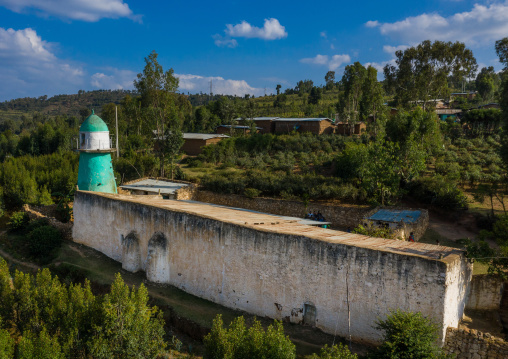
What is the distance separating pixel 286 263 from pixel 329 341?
2.33 metres

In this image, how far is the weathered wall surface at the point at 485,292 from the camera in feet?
33.5

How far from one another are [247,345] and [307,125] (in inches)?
1386

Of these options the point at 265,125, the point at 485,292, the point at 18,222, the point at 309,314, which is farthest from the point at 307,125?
the point at 309,314

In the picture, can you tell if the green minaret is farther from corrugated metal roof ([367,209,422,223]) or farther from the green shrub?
corrugated metal roof ([367,209,422,223])

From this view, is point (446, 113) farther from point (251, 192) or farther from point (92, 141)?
point (92, 141)

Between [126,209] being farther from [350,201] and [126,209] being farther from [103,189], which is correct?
[350,201]

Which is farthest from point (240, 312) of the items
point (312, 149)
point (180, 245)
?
point (312, 149)

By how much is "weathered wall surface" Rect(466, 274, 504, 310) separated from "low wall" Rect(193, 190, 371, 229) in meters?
7.44

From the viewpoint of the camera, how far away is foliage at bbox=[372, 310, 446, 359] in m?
7.24

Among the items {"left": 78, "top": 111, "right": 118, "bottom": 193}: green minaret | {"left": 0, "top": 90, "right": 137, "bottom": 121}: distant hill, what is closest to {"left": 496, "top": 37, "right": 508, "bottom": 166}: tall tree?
{"left": 78, "top": 111, "right": 118, "bottom": 193}: green minaret

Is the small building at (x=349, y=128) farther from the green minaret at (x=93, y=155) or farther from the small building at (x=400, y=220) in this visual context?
the green minaret at (x=93, y=155)

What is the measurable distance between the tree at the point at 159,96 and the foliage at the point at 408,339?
21.4m

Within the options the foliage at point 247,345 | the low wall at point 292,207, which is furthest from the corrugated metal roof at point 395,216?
the foliage at point 247,345

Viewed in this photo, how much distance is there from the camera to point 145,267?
13.8 m
